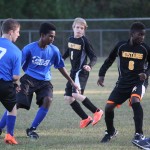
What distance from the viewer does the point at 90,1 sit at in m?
40.2

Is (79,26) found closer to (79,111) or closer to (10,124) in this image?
(79,111)

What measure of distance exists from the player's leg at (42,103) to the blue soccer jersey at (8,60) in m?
0.97

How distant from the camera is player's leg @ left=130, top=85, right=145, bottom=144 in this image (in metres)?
8.32

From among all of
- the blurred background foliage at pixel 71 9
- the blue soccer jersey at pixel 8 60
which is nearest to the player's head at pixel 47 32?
the blue soccer jersey at pixel 8 60

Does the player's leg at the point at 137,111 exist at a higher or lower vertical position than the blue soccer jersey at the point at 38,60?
lower

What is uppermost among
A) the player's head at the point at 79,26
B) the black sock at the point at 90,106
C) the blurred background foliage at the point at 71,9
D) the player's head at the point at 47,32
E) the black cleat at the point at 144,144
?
the player's head at the point at 47,32

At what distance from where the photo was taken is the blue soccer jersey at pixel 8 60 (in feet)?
27.5

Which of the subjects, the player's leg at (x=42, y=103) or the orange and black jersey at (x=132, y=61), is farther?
the player's leg at (x=42, y=103)

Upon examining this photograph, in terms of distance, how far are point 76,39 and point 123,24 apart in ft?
59.4

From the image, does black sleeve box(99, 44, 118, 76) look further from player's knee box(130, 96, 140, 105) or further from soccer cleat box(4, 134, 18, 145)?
soccer cleat box(4, 134, 18, 145)

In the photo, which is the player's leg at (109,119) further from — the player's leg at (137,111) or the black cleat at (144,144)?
the black cleat at (144,144)

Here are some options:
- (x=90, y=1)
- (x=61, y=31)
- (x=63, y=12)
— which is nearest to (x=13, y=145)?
(x=61, y=31)

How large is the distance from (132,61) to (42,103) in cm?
142

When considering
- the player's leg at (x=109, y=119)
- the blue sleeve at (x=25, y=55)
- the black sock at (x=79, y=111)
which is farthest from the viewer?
the black sock at (x=79, y=111)
